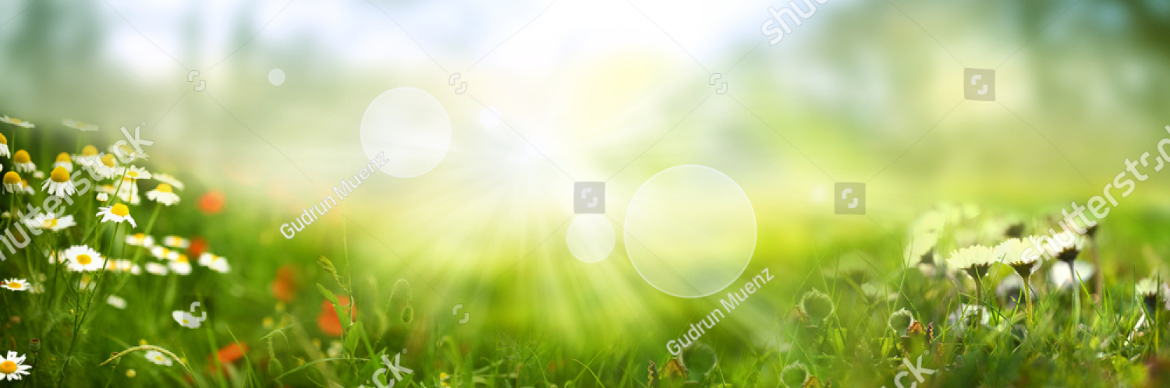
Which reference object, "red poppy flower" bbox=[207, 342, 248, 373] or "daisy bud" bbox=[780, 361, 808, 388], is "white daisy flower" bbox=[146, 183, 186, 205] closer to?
"red poppy flower" bbox=[207, 342, 248, 373]

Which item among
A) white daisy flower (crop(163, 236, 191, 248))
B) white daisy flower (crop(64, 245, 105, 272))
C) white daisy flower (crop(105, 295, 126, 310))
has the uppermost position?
white daisy flower (crop(64, 245, 105, 272))

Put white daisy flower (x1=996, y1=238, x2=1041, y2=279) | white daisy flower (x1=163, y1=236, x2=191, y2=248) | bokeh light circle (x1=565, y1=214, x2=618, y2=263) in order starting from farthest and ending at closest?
white daisy flower (x1=163, y1=236, x2=191, y2=248), bokeh light circle (x1=565, y1=214, x2=618, y2=263), white daisy flower (x1=996, y1=238, x2=1041, y2=279)

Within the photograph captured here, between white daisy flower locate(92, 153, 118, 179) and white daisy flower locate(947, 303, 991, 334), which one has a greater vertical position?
white daisy flower locate(92, 153, 118, 179)

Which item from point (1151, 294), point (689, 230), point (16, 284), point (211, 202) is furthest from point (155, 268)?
point (1151, 294)

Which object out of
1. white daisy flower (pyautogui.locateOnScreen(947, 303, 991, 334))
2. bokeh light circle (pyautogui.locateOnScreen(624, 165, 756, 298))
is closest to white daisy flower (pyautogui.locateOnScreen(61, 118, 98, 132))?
bokeh light circle (pyautogui.locateOnScreen(624, 165, 756, 298))

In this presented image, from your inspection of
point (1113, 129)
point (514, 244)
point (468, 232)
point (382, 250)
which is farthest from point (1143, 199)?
point (382, 250)

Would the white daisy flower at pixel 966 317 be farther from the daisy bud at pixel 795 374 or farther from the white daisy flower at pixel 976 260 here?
the daisy bud at pixel 795 374

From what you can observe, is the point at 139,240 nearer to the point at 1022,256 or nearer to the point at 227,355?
the point at 227,355
